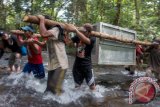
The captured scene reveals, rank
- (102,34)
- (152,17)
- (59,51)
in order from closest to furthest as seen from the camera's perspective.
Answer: (59,51) < (102,34) < (152,17)

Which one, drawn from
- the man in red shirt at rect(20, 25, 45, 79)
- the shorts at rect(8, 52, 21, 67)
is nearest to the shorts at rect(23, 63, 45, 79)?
the man in red shirt at rect(20, 25, 45, 79)

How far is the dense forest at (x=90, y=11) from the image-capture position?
1989 cm

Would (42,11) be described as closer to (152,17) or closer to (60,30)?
(152,17)

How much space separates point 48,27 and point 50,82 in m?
1.16

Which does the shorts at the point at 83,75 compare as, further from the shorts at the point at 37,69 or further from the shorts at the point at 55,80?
the shorts at the point at 55,80

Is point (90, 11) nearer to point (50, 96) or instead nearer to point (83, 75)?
point (83, 75)

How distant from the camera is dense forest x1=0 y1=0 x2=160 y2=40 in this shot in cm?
1989

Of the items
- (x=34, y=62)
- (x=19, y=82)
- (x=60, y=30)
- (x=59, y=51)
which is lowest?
(x=19, y=82)

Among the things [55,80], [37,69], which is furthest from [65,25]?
[37,69]

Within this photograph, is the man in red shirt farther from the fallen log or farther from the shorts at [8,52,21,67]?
the fallen log

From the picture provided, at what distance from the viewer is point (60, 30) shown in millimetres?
5930

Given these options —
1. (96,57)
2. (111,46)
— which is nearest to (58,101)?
(96,57)

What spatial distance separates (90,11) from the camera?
21969 mm

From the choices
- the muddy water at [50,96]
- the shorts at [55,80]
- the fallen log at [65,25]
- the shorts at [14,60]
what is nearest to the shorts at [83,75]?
the muddy water at [50,96]
